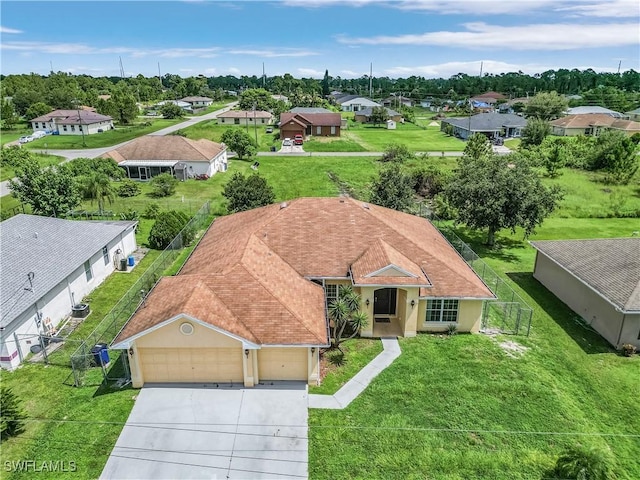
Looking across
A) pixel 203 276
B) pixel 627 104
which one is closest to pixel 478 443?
pixel 203 276

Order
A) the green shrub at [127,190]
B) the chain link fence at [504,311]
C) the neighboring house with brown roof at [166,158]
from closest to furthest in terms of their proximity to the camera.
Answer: the chain link fence at [504,311]
the green shrub at [127,190]
the neighboring house with brown roof at [166,158]

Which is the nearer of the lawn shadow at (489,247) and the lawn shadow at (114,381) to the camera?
the lawn shadow at (114,381)

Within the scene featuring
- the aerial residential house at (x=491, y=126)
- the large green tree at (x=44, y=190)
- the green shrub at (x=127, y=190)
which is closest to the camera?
the large green tree at (x=44, y=190)

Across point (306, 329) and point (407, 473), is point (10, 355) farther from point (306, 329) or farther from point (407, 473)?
point (407, 473)

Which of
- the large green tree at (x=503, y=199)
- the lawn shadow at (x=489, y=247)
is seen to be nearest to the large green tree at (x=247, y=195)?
the large green tree at (x=503, y=199)

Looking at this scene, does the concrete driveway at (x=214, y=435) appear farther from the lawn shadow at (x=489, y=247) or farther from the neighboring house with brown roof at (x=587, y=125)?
the neighboring house with brown roof at (x=587, y=125)

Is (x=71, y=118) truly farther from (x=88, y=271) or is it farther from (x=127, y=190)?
(x=88, y=271)
